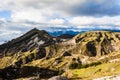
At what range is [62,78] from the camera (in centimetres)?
19650

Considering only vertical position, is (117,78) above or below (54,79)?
above

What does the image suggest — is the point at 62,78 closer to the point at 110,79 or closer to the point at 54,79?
the point at 54,79

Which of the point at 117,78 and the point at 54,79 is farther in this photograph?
the point at 54,79

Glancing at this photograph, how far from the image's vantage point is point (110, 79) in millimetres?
131125

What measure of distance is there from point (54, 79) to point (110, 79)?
67936mm

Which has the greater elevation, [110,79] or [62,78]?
[110,79]

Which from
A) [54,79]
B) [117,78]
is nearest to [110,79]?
[117,78]

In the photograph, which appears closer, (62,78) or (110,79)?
(110,79)

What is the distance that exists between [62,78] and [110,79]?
230ft

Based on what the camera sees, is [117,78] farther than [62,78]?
No

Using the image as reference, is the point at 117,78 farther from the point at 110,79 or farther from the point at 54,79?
the point at 54,79

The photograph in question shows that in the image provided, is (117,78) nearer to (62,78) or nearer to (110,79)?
(110,79)

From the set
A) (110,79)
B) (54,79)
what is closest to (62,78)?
(54,79)

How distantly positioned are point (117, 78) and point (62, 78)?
239ft
